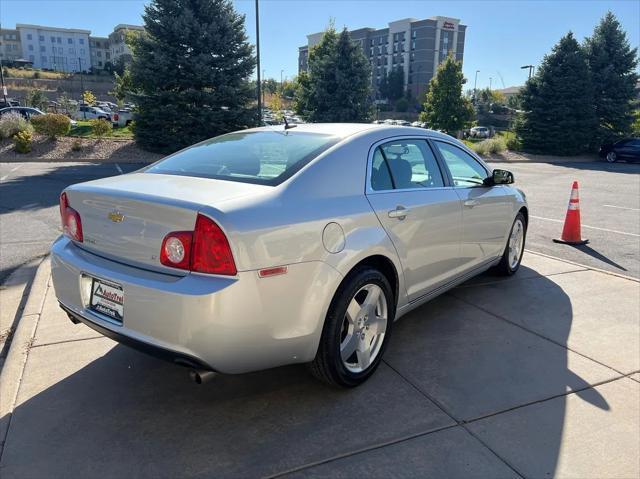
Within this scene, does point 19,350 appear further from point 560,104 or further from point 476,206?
point 560,104

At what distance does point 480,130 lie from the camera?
53.3 metres

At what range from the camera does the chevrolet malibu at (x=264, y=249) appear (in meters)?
2.49

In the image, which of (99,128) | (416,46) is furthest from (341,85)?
(416,46)

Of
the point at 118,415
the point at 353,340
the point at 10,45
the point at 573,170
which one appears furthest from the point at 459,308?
the point at 10,45

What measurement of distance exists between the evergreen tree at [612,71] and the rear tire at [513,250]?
28476 mm

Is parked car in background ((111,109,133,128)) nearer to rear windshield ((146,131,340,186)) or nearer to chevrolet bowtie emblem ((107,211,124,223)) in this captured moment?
rear windshield ((146,131,340,186))

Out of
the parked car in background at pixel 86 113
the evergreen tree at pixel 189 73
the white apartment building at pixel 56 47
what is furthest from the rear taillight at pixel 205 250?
the white apartment building at pixel 56 47

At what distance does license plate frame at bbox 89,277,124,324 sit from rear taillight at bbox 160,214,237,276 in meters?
0.43

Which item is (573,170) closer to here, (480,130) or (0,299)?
(0,299)

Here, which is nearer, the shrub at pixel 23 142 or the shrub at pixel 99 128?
the shrub at pixel 23 142

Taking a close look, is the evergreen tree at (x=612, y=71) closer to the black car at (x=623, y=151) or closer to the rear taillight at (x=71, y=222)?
the black car at (x=623, y=151)

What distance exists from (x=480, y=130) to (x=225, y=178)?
54.2 meters

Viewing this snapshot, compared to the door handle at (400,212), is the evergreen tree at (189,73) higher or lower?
higher

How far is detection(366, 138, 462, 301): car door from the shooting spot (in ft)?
11.1
